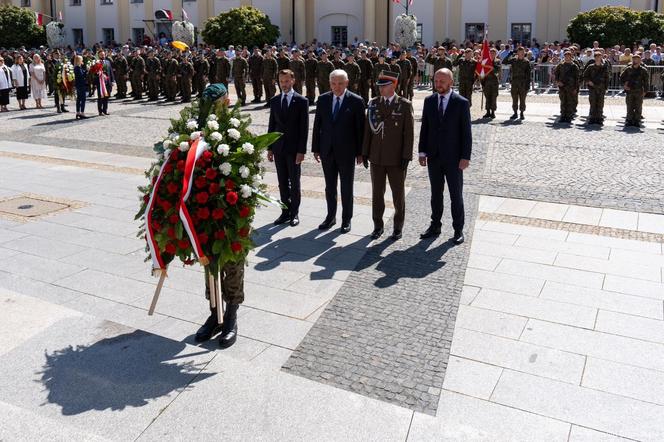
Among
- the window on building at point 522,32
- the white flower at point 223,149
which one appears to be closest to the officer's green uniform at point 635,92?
the white flower at point 223,149

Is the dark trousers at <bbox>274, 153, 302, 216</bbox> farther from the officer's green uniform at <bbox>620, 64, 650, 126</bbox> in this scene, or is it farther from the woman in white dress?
the woman in white dress

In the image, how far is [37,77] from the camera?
2197cm

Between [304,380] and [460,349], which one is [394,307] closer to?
[460,349]

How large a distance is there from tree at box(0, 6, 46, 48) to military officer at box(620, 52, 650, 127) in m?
39.6

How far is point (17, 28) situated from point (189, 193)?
45490 millimetres

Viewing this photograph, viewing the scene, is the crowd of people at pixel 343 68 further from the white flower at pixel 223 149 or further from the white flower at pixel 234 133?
the white flower at pixel 223 149

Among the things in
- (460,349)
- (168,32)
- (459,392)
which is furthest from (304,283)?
(168,32)

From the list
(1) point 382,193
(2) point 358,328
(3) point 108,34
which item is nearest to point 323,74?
(1) point 382,193

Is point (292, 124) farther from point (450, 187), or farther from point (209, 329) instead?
point (209, 329)

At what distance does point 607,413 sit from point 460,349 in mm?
1198

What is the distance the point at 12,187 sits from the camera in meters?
10.9

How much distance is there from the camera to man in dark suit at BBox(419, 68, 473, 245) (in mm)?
7715

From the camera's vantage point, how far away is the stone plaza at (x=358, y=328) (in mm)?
4191

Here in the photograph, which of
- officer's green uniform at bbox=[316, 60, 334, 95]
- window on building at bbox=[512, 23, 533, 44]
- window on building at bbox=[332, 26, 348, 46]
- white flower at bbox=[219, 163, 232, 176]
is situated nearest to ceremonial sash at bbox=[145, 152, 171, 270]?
white flower at bbox=[219, 163, 232, 176]
